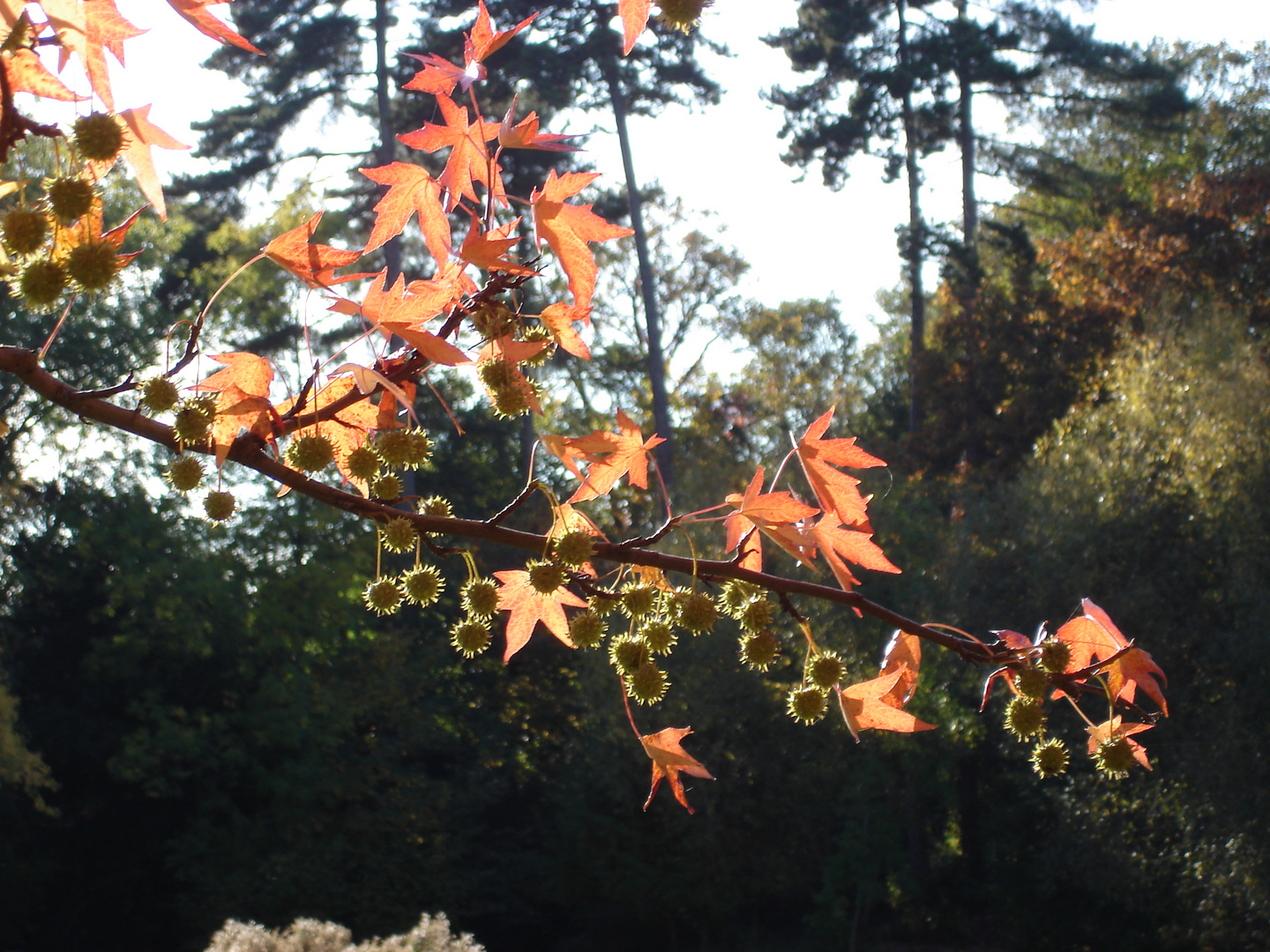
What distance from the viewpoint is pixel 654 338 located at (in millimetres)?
14422

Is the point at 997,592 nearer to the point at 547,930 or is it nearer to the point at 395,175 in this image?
the point at 547,930

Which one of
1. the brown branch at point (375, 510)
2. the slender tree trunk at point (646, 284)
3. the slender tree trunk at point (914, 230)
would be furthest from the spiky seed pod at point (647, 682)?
the slender tree trunk at point (914, 230)

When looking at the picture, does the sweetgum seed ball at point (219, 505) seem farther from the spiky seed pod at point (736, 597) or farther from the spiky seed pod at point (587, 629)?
the spiky seed pod at point (736, 597)

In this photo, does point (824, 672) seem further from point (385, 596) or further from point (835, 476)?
point (385, 596)

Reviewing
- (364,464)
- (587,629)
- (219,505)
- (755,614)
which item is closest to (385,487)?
(364,464)

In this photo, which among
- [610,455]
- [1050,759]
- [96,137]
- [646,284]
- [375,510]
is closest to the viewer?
[96,137]

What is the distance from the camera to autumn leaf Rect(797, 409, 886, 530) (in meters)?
0.95

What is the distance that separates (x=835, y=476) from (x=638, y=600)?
0.68 feet

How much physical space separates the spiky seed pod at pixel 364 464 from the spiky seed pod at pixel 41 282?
25 centimetres

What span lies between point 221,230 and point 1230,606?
1208 cm

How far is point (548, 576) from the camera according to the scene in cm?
90

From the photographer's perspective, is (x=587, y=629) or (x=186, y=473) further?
(x=587, y=629)

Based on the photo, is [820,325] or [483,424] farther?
[820,325]

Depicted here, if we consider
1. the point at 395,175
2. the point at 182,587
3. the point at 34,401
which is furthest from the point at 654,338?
the point at 395,175
